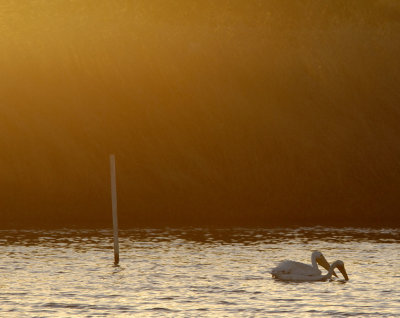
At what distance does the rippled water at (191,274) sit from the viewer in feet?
121

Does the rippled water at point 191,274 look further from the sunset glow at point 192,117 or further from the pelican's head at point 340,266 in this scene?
the sunset glow at point 192,117

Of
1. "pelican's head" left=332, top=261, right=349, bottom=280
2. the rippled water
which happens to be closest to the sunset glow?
the rippled water

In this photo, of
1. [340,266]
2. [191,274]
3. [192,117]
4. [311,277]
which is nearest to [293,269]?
[311,277]

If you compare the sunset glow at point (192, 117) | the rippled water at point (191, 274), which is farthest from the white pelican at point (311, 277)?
the sunset glow at point (192, 117)

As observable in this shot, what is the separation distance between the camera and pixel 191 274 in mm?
45031

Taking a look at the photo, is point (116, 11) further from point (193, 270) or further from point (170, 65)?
point (193, 270)

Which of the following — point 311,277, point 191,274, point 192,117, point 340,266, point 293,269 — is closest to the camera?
point 293,269

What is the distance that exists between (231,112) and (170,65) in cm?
659

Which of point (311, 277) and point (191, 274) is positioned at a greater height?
point (191, 274)

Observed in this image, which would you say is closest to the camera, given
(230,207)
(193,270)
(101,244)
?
(193,270)

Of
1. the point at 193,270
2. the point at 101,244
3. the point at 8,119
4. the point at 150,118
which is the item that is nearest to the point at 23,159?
the point at 8,119

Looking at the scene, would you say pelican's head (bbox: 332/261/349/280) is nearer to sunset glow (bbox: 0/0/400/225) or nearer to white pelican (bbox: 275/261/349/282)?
white pelican (bbox: 275/261/349/282)

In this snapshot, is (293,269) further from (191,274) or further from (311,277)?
(191,274)

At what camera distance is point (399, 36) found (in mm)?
102750
